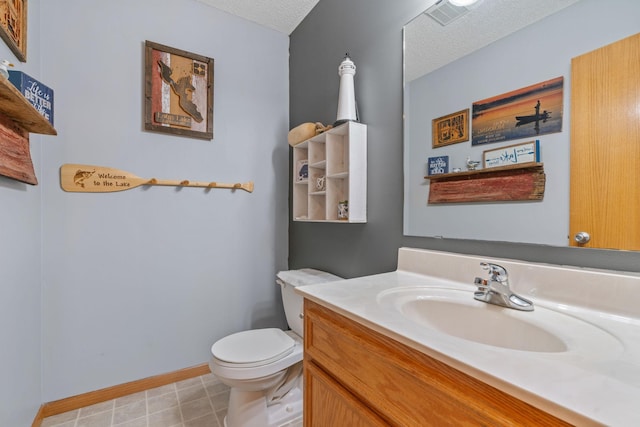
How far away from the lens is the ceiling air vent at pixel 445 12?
1120 millimetres

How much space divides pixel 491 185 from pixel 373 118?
694 mm

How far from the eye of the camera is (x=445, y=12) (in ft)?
3.80

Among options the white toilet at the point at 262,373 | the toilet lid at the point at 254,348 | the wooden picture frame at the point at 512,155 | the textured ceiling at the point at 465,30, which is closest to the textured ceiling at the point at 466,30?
the textured ceiling at the point at 465,30

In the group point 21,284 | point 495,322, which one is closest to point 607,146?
point 495,322

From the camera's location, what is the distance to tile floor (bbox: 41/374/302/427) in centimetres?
148

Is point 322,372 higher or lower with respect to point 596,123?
lower

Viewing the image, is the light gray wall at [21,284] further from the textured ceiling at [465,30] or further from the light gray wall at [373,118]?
the textured ceiling at [465,30]

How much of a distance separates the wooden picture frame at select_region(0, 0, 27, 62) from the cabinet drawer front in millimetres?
1498

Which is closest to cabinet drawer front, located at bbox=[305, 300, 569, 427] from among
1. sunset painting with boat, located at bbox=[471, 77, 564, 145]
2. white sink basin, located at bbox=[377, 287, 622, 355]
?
white sink basin, located at bbox=[377, 287, 622, 355]

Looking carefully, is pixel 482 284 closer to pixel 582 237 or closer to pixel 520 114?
pixel 582 237

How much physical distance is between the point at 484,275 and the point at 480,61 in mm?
758

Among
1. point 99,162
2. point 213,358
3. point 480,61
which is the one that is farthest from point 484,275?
point 99,162

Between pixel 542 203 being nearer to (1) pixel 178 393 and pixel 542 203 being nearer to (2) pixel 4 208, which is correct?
(2) pixel 4 208

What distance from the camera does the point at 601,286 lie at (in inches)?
29.0
